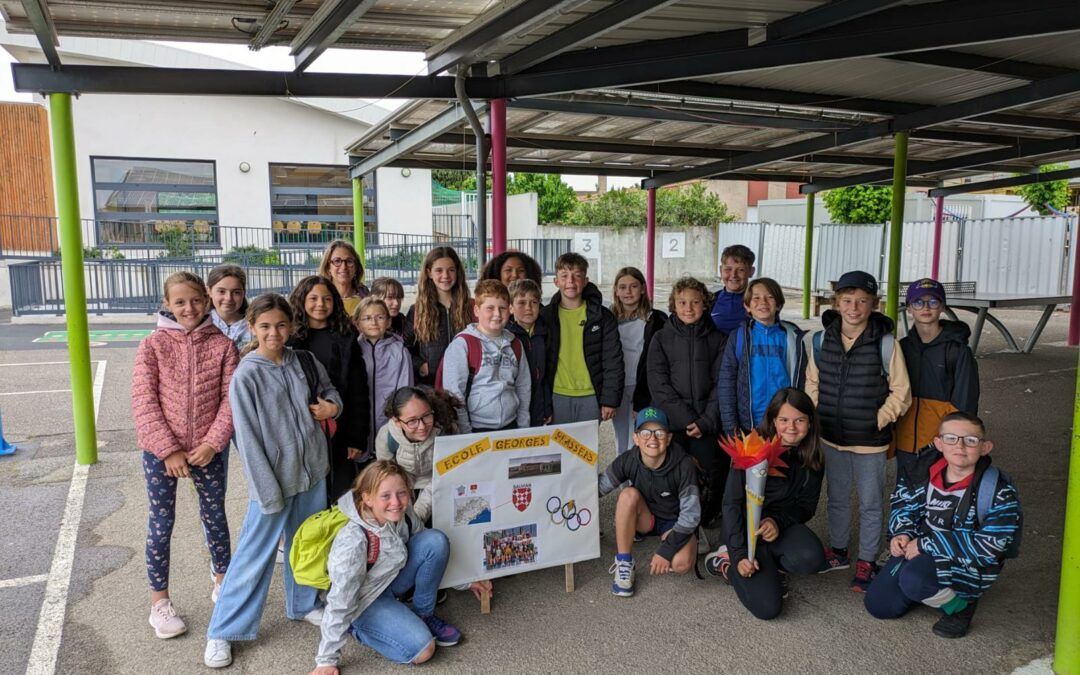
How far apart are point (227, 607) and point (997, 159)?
13.1 metres

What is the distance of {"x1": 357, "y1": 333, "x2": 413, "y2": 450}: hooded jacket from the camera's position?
440 centimetres

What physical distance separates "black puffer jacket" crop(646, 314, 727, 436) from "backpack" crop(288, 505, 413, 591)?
205 cm

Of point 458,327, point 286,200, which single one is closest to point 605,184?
point 286,200

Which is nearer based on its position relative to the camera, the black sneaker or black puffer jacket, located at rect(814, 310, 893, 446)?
the black sneaker

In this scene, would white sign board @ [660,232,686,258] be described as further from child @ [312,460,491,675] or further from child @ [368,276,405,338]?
child @ [312,460,491,675]

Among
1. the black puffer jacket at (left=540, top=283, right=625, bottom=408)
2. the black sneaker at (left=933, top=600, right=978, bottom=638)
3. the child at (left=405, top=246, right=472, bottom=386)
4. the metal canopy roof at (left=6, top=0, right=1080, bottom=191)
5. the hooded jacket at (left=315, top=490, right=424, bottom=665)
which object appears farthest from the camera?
the metal canopy roof at (left=6, top=0, right=1080, bottom=191)

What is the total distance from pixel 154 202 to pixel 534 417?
63.3ft

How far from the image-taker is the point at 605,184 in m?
55.1

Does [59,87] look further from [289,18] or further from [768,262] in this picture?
[768,262]

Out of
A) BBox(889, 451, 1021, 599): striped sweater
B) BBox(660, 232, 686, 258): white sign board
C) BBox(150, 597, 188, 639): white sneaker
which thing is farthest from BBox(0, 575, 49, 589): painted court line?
BBox(660, 232, 686, 258): white sign board

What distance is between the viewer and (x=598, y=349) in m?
4.96

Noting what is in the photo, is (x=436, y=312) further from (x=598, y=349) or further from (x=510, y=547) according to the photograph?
(x=510, y=547)

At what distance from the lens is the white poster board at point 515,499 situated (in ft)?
13.1

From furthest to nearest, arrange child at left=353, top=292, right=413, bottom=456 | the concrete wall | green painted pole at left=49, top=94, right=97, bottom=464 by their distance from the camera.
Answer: the concrete wall < green painted pole at left=49, top=94, right=97, bottom=464 < child at left=353, top=292, right=413, bottom=456
